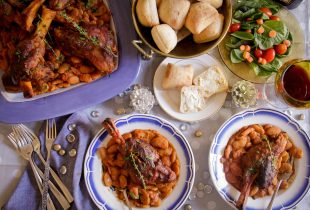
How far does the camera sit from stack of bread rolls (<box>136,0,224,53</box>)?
4.94ft

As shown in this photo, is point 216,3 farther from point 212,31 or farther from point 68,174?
point 68,174

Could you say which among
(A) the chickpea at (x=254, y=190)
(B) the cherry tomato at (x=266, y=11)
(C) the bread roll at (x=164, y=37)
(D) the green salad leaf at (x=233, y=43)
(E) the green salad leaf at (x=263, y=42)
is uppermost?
(C) the bread roll at (x=164, y=37)

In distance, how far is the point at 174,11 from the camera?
151cm

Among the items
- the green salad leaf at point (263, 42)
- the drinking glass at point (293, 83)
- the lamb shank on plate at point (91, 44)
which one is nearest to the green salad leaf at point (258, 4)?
the green salad leaf at point (263, 42)

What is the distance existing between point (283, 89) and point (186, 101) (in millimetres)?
357

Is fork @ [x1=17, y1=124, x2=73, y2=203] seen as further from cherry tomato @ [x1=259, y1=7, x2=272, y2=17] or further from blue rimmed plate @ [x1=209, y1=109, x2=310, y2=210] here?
cherry tomato @ [x1=259, y1=7, x2=272, y2=17]

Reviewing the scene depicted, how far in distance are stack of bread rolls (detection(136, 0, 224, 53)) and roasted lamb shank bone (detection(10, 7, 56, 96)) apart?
33cm

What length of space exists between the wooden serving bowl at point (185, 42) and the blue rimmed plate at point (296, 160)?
11.1 inches

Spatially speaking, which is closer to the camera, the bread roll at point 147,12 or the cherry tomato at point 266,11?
the bread roll at point 147,12

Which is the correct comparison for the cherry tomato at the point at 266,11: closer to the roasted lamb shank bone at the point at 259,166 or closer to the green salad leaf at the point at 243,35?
the green salad leaf at the point at 243,35

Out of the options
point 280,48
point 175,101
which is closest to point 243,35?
point 280,48

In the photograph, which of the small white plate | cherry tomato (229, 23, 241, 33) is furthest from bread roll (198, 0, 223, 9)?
the small white plate

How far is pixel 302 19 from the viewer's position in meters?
1.76

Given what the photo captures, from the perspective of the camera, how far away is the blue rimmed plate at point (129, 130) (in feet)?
5.16
